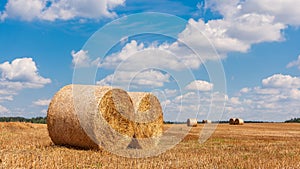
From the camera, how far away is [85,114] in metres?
12.5

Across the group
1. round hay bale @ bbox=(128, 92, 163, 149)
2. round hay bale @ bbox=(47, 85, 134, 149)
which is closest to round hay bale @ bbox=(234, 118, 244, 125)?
round hay bale @ bbox=(128, 92, 163, 149)

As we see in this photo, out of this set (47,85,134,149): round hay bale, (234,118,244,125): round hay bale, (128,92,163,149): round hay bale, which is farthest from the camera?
(234,118,244,125): round hay bale

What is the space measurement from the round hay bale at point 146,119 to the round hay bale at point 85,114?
1.45 feet

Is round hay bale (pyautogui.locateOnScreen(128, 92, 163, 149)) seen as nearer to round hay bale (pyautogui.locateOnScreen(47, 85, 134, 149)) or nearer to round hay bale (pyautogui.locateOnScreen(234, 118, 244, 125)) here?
round hay bale (pyautogui.locateOnScreen(47, 85, 134, 149))

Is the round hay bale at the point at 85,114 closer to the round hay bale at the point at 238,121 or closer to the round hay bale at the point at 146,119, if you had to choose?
the round hay bale at the point at 146,119

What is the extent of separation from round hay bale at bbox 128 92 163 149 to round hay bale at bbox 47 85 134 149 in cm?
44

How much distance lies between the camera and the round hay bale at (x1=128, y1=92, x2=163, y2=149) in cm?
1421

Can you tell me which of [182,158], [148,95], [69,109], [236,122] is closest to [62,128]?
[69,109]

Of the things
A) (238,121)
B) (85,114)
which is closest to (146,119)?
(85,114)

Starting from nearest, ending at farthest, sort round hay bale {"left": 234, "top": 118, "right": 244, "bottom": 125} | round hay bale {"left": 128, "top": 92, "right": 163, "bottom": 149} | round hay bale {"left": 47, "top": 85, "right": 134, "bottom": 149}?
round hay bale {"left": 47, "top": 85, "right": 134, "bottom": 149}
round hay bale {"left": 128, "top": 92, "right": 163, "bottom": 149}
round hay bale {"left": 234, "top": 118, "right": 244, "bottom": 125}

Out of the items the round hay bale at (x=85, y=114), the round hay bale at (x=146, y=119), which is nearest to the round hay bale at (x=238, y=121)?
the round hay bale at (x=146, y=119)

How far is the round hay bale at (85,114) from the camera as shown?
41.2ft

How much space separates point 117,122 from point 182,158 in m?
3.25

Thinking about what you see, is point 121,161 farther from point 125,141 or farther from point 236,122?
point 236,122
